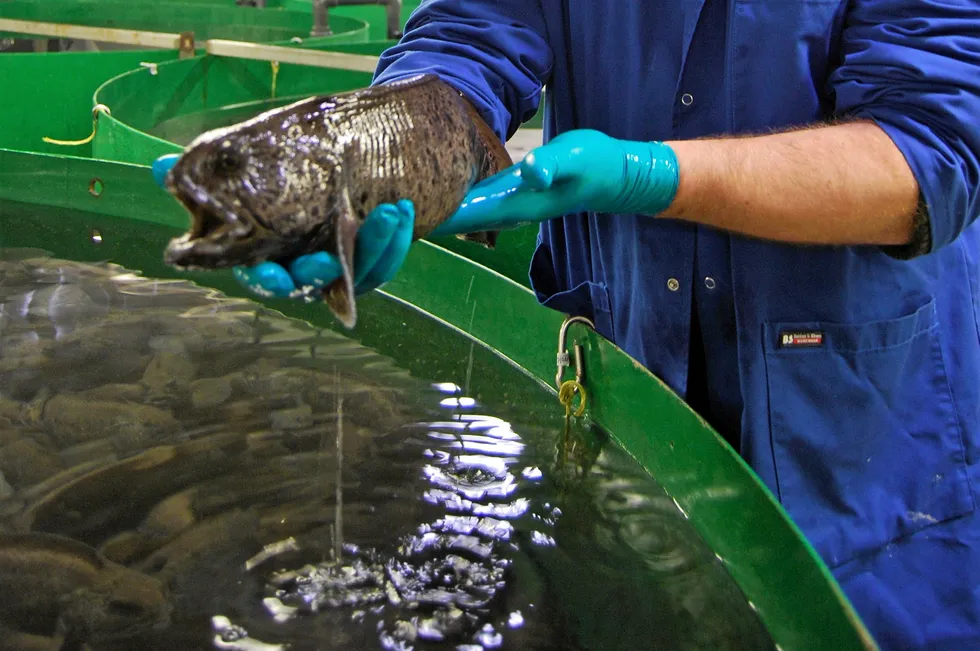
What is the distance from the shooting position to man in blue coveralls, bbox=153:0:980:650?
1194 mm

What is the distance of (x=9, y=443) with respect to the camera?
5.40 feet

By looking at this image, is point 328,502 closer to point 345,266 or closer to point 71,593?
point 71,593

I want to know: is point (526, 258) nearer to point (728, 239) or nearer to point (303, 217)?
point (728, 239)

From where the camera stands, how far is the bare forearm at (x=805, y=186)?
119 centimetres

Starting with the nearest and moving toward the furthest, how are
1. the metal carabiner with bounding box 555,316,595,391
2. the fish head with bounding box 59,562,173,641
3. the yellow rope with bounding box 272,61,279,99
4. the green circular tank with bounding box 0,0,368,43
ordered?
the fish head with bounding box 59,562,173,641 → the metal carabiner with bounding box 555,316,595,391 → the yellow rope with bounding box 272,61,279,99 → the green circular tank with bounding box 0,0,368,43

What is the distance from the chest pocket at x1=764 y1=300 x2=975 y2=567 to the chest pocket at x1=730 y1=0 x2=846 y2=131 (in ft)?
1.04

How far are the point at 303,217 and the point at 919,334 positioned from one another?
3.05 ft

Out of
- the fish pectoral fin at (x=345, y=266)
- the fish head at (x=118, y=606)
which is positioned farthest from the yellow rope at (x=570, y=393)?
the fish head at (x=118, y=606)

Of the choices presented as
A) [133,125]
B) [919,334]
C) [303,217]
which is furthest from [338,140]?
[133,125]

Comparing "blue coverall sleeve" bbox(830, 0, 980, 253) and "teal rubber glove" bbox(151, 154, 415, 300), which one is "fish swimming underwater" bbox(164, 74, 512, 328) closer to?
"teal rubber glove" bbox(151, 154, 415, 300)

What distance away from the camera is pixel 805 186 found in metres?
1.22

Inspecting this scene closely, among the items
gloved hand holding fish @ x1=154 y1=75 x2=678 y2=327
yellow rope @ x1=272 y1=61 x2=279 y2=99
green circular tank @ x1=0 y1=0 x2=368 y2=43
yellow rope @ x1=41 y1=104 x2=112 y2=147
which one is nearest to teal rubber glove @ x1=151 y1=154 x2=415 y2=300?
gloved hand holding fish @ x1=154 y1=75 x2=678 y2=327

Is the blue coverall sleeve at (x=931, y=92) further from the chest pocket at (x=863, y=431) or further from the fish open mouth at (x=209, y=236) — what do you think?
the fish open mouth at (x=209, y=236)

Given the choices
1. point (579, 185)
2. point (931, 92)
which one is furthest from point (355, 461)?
point (931, 92)
